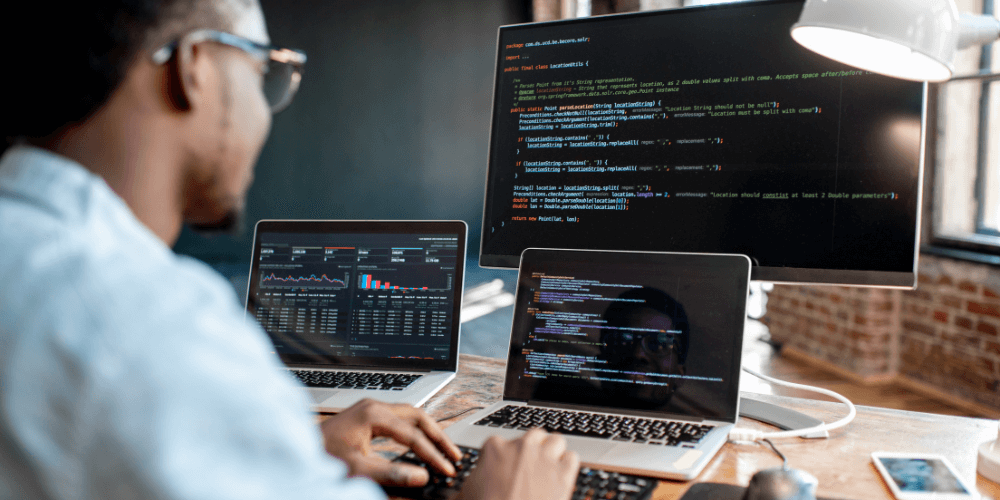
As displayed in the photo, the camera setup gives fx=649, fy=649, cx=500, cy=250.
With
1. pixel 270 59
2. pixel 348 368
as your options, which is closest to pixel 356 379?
pixel 348 368

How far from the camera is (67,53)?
1.50ft

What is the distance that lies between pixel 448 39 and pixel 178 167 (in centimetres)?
644

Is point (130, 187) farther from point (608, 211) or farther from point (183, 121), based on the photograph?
point (608, 211)

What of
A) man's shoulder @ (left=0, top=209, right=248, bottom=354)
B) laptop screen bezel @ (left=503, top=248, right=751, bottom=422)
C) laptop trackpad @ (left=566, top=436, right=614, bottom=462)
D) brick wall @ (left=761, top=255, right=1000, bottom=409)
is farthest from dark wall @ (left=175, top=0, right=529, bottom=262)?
man's shoulder @ (left=0, top=209, right=248, bottom=354)

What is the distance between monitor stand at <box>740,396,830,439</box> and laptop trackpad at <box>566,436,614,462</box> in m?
0.29

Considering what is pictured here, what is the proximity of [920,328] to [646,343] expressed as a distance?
10.2ft

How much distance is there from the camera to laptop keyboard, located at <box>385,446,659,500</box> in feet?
2.19

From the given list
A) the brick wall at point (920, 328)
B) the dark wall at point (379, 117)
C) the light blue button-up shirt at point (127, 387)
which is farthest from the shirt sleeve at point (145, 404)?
the dark wall at point (379, 117)

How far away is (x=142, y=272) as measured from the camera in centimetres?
37

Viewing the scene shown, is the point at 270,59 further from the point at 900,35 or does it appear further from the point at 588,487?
the point at 900,35

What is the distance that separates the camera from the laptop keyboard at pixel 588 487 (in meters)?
0.67

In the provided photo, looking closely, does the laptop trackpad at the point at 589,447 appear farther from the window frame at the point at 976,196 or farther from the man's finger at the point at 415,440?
the window frame at the point at 976,196

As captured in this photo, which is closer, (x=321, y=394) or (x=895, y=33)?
(x=895, y=33)

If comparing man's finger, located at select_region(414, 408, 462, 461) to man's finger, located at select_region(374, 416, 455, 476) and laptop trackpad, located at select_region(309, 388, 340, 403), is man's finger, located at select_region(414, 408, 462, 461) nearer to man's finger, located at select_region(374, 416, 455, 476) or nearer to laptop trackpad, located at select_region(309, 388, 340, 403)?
man's finger, located at select_region(374, 416, 455, 476)
